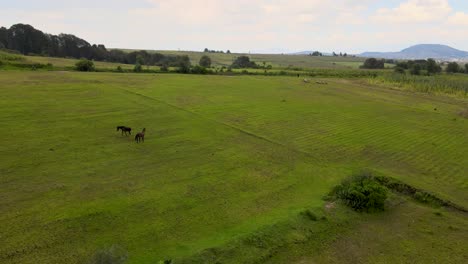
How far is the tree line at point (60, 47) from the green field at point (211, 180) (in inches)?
3501

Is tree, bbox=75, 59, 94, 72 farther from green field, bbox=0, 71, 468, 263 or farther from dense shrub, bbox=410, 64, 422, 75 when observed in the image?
dense shrub, bbox=410, 64, 422, 75

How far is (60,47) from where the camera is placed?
466ft

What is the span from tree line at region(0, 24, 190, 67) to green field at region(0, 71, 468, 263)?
8893 cm

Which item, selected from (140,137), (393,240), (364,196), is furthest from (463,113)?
(140,137)

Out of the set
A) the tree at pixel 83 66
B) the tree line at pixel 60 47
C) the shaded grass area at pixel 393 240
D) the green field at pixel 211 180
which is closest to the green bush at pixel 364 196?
the shaded grass area at pixel 393 240

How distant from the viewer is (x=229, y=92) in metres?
62.5

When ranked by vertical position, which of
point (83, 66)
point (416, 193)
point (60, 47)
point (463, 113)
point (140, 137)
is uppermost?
point (60, 47)

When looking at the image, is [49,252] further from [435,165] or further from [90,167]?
[435,165]

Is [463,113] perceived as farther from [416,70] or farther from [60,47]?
[60,47]

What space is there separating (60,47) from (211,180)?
138m

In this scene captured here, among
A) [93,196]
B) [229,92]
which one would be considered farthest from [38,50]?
[93,196]

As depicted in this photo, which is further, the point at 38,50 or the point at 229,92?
the point at 38,50

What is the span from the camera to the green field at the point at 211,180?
56.4 feet

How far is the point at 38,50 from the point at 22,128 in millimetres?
119122
